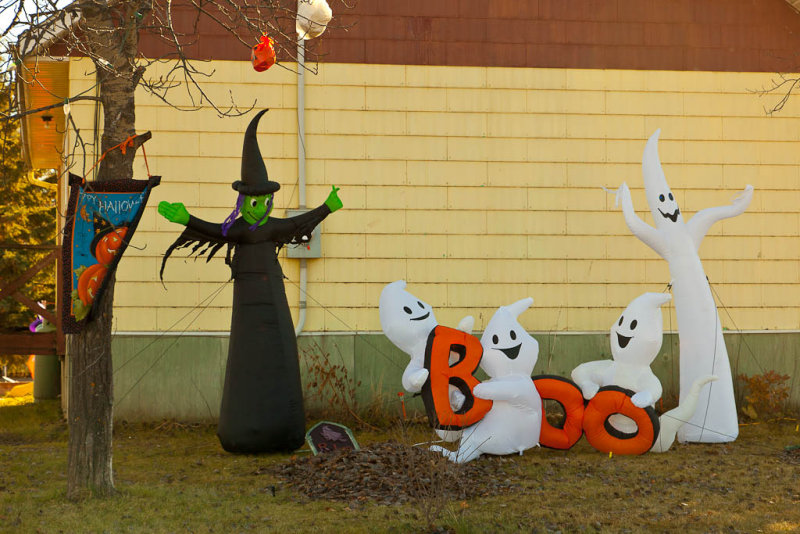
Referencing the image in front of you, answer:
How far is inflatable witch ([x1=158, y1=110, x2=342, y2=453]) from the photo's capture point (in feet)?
24.4

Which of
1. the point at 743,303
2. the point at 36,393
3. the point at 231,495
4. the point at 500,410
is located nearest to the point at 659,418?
the point at 500,410

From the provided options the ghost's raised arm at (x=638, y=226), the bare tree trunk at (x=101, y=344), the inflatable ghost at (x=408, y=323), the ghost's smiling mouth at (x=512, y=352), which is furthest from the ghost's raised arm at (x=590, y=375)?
the bare tree trunk at (x=101, y=344)

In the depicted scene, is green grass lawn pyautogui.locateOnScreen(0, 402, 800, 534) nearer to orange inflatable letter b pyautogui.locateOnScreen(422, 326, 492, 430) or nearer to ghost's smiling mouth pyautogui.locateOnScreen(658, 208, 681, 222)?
orange inflatable letter b pyautogui.locateOnScreen(422, 326, 492, 430)

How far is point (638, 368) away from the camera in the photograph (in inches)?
300

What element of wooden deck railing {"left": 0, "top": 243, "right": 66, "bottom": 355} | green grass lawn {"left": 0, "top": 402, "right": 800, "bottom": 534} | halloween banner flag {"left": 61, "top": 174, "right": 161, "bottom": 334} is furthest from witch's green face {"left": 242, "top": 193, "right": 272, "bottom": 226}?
wooden deck railing {"left": 0, "top": 243, "right": 66, "bottom": 355}

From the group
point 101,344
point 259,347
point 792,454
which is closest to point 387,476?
point 259,347

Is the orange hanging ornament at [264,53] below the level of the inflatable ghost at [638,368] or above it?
above

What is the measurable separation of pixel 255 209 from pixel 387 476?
274 centimetres

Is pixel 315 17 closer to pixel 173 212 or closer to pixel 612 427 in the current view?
pixel 173 212

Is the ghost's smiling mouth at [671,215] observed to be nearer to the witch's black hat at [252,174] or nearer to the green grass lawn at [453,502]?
the green grass lawn at [453,502]

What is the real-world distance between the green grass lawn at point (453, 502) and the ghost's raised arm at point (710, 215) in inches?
83.0

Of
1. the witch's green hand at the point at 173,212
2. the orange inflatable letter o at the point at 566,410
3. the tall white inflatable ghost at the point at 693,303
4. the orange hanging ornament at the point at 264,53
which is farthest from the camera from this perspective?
the tall white inflatable ghost at the point at 693,303

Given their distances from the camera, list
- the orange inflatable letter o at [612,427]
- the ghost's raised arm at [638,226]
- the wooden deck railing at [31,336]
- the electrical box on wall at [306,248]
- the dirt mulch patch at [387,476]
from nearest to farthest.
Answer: the dirt mulch patch at [387,476], the orange inflatable letter o at [612,427], the ghost's raised arm at [638,226], the electrical box on wall at [306,248], the wooden deck railing at [31,336]

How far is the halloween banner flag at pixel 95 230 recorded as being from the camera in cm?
587
